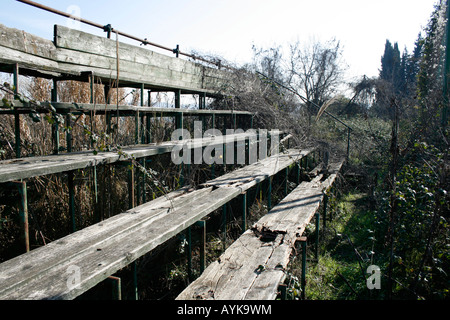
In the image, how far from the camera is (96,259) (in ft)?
4.77

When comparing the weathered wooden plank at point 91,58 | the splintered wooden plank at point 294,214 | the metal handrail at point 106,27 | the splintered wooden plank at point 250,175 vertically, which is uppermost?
the metal handrail at point 106,27

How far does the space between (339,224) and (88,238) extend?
341 centimetres

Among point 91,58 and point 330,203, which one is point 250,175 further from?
point 91,58

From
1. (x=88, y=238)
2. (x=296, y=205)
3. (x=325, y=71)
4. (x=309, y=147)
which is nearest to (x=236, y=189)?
(x=296, y=205)

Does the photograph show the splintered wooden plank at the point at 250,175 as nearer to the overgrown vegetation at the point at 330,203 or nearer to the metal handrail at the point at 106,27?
the overgrown vegetation at the point at 330,203

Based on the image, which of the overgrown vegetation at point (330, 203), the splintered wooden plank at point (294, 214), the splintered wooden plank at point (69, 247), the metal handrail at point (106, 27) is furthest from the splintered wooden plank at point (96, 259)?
the metal handrail at point (106, 27)

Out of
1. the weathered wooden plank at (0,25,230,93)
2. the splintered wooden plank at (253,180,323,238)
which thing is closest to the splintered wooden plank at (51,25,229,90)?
the weathered wooden plank at (0,25,230,93)

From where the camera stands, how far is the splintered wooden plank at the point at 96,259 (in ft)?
3.91

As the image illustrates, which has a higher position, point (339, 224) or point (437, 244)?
point (437, 244)

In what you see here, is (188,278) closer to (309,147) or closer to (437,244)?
(437,244)

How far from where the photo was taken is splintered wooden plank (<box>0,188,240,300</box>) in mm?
1191

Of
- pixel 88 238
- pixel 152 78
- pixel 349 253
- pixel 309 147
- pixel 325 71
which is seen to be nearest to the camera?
pixel 88 238
